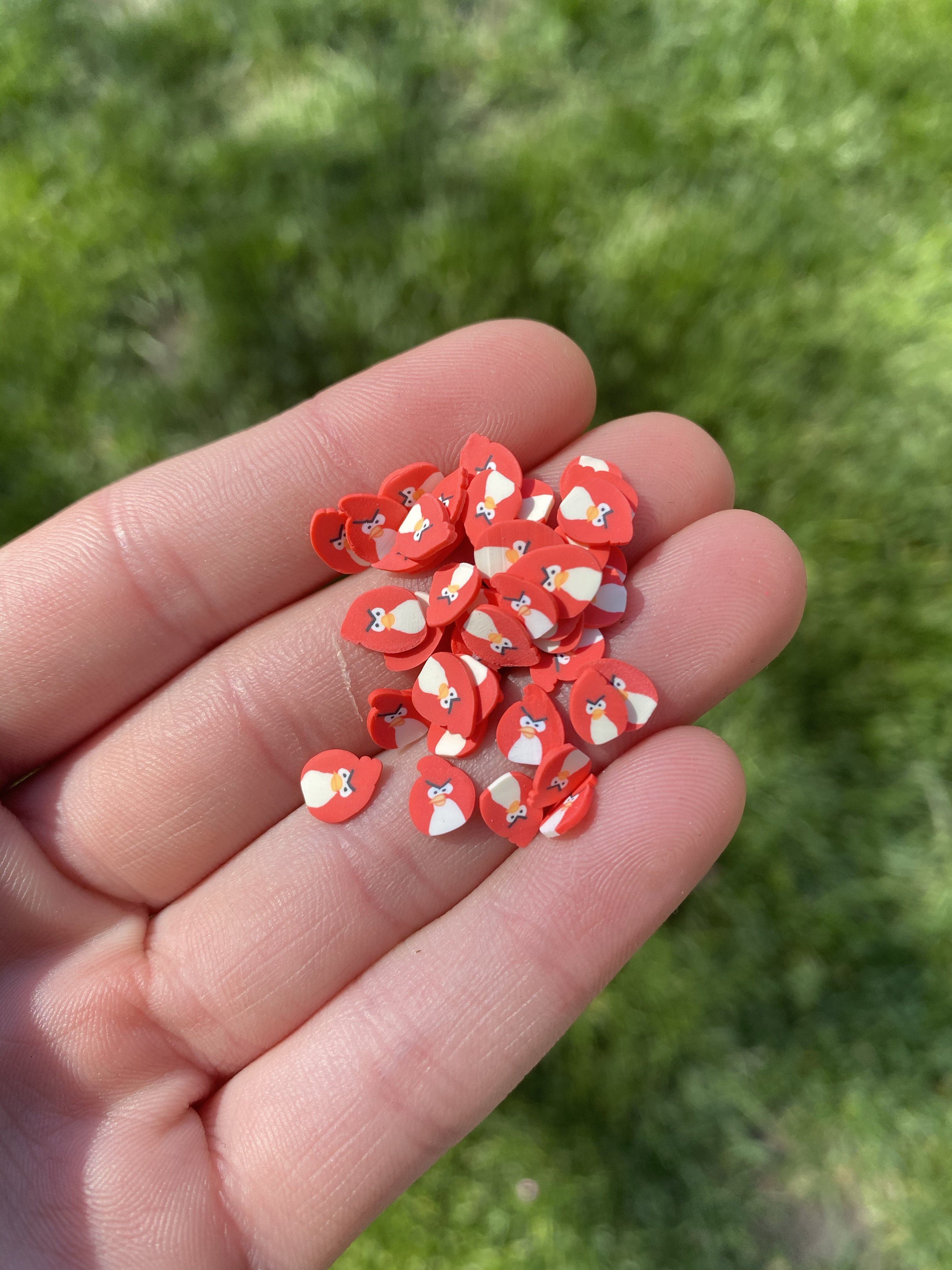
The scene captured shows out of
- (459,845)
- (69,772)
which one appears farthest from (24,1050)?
(459,845)

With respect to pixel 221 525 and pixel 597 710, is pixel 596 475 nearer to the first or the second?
pixel 597 710

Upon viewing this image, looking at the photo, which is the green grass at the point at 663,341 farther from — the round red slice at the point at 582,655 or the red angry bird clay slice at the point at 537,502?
the red angry bird clay slice at the point at 537,502

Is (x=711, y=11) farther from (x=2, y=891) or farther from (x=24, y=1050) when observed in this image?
(x=24, y=1050)

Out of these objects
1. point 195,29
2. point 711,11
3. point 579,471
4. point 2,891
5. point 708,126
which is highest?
point 195,29

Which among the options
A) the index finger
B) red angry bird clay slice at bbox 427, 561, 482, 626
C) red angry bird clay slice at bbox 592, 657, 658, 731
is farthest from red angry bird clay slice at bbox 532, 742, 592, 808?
the index finger

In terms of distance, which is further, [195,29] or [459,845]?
[195,29]

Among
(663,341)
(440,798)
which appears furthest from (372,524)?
(663,341)

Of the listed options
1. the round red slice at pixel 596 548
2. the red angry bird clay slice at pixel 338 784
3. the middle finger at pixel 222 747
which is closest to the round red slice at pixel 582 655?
the round red slice at pixel 596 548

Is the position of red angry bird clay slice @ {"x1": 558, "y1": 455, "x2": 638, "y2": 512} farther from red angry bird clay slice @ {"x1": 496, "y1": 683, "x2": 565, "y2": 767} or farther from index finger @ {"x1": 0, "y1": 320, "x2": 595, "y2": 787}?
red angry bird clay slice @ {"x1": 496, "y1": 683, "x2": 565, "y2": 767}
